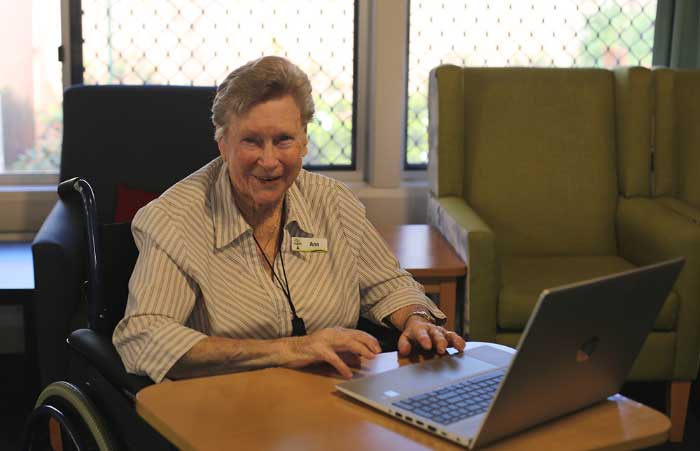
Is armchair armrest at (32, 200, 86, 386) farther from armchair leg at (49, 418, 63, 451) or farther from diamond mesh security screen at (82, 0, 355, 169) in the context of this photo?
diamond mesh security screen at (82, 0, 355, 169)

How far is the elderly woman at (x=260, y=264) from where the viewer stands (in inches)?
66.9

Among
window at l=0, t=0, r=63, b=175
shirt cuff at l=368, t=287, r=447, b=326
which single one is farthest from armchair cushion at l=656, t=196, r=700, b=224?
window at l=0, t=0, r=63, b=175

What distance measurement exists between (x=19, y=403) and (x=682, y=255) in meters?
2.46

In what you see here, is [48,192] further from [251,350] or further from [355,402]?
[355,402]

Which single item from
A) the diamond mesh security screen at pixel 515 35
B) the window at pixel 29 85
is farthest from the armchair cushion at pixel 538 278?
the window at pixel 29 85

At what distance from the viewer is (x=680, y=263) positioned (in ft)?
4.45

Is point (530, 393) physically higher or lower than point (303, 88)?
lower

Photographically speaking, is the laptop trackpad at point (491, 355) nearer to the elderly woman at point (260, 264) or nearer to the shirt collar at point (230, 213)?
the elderly woman at point (260, 264)

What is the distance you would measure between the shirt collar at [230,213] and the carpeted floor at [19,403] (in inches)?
60.8

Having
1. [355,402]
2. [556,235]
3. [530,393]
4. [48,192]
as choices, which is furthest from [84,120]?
[530,393]

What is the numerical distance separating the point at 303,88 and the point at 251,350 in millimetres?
587

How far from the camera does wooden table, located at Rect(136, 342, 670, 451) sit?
129 centimetres

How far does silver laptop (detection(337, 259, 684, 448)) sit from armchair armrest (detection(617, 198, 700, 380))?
1.73 meters

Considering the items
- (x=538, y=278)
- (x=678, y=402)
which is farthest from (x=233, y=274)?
(x=678, y=402)
